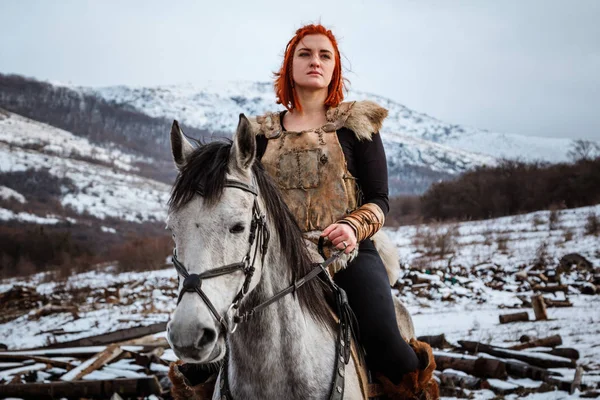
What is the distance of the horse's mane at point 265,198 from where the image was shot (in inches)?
72.9

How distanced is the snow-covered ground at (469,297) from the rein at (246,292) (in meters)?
4.42

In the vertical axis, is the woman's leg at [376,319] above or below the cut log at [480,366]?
above

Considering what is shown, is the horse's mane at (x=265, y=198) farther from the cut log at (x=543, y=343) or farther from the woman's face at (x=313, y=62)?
the cut log at (x=543, y=343)

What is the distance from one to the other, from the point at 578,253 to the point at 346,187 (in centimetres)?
1707

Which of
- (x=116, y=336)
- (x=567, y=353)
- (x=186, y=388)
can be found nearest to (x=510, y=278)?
(x=567, y=353)

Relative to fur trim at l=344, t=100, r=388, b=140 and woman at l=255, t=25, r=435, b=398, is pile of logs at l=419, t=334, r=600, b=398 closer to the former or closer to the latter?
woman at l=255, t=25, r=435, b=398

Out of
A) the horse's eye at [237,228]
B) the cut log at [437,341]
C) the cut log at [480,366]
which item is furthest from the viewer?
the cut log at [437,341]

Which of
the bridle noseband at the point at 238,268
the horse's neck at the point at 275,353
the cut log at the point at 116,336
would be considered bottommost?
the cut log at the point at 116,336

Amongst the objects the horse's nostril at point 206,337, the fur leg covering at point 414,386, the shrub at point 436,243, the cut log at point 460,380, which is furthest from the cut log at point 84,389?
the shrub at point 436,243

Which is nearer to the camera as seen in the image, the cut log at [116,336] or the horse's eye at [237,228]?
the horse's eye at [237,228]

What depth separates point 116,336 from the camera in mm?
9914

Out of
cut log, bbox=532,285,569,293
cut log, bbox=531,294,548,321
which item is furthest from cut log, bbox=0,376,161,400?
cut log, bbox=532,285,569,293

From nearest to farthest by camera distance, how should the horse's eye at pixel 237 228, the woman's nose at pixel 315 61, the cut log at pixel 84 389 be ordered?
1. the horse's eye at pixel 237 228
2. the woman's nose at pixel 315 61
3. the cut log at pixel 84 389

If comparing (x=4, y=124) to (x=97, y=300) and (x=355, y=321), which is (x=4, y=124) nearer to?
(x=97, y=300)
